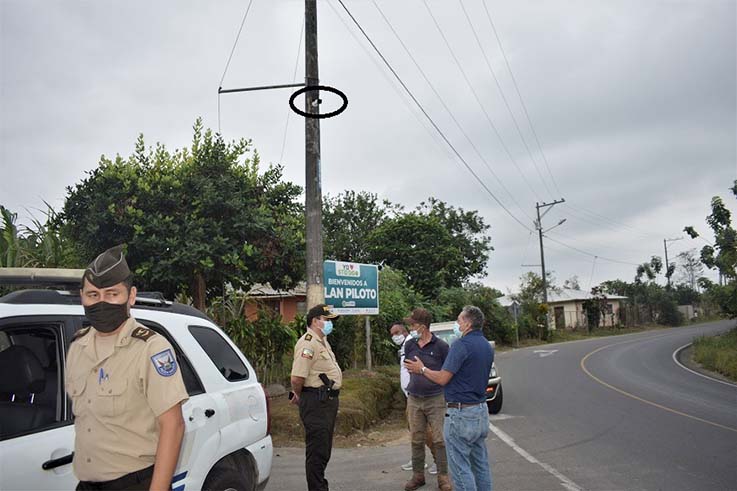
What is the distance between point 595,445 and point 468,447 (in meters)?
4.32

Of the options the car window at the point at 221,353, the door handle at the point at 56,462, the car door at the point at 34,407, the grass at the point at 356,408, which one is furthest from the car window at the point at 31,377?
the grass at the point at 356,408

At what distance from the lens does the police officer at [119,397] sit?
93.7 inches

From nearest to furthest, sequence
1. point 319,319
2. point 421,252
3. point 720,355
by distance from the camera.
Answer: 1. point 319,319
2. point 720,355
3. point 421,252

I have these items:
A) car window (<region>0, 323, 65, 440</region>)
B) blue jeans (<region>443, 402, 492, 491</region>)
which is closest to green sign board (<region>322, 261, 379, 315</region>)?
blue jeans (<region>443, 402, 492, 491</region>)

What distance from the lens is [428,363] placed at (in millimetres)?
6363

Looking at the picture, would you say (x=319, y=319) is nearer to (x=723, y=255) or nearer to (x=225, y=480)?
(x=225, y=480)

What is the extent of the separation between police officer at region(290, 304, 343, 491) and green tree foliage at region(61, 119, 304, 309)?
16.6ft

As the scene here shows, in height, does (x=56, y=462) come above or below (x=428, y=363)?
below

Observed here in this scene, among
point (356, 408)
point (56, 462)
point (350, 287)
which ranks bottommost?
point (356, 408)

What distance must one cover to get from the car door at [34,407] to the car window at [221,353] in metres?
0.98

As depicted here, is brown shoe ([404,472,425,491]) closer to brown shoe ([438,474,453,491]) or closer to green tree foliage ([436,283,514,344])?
brown shoe ([438,474,453,491])

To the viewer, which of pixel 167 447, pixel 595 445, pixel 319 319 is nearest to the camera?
pixel 167 447

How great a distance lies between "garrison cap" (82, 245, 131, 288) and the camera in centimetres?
247

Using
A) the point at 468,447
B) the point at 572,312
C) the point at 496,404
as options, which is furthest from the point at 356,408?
the point at 572,312
